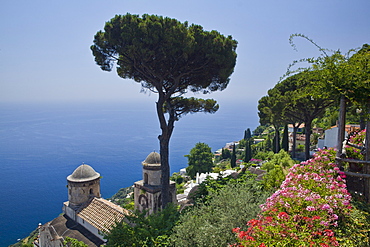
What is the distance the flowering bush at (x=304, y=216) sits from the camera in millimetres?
2711

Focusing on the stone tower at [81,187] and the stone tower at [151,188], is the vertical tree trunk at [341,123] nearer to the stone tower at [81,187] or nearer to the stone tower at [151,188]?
the stone tower at [151,188]

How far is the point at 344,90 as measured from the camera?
3.80 m

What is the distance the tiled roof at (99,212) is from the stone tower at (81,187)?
0.60m

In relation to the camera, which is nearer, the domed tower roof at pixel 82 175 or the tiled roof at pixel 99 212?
the tiled roof at pixel 99 212

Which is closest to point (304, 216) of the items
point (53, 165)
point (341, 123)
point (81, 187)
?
point (341, 123)

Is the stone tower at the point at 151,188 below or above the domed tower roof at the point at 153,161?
below

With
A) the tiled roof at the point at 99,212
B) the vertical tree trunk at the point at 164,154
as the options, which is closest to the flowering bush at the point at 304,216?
the vertical tree trunk at the point at 164,154

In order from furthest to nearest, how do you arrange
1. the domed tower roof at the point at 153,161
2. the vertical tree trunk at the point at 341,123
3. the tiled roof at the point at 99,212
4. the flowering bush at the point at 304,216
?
the domed tower roof at the point at 153,161, the tiled roof at the point at 99,212, the vertical tree trunk at the point at 341,123, the flowering bush at the point at 304,216

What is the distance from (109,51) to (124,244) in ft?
26.0

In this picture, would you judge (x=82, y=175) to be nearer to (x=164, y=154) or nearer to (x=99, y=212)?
(x=99, y=212)

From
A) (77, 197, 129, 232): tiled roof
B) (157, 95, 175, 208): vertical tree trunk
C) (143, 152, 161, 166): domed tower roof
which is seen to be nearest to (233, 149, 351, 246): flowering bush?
(157, 95, 175, 208): vertical tree trunk

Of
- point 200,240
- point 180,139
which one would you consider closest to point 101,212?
point 200,240

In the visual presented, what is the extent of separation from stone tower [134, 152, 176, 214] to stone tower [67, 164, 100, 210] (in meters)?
2.58

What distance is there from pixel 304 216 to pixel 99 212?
38.0ft
